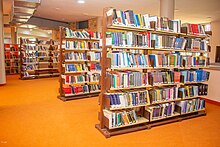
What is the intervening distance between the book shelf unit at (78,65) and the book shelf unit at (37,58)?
4312 millimetres

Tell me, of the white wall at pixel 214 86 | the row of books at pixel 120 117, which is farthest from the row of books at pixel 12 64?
the white wall at pixel 214 86

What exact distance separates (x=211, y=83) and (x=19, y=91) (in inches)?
247

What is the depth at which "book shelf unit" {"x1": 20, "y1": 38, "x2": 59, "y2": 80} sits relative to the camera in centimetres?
909

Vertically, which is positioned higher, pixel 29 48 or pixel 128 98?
pixel 29 48

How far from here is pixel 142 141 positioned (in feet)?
9.99

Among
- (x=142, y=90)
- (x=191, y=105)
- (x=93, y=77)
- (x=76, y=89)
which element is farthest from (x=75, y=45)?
(x=191, y=105)

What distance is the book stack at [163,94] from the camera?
3620 millimetres

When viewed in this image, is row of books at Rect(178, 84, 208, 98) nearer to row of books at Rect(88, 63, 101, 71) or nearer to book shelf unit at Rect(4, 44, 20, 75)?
row of books at Rect(88, 63, 101, 71)

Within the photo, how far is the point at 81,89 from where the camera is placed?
5.73 metres

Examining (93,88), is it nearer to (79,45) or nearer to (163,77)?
(79,45)

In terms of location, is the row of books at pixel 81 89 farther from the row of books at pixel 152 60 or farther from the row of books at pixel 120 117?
the row of books at pixel 152 60

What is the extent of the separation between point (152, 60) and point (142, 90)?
0.62 m

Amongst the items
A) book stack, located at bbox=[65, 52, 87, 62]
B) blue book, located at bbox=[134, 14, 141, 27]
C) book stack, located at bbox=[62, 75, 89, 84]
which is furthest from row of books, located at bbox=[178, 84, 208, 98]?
book stack, located at bbox=[65, 52, 87, 62]

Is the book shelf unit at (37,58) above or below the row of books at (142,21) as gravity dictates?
below
